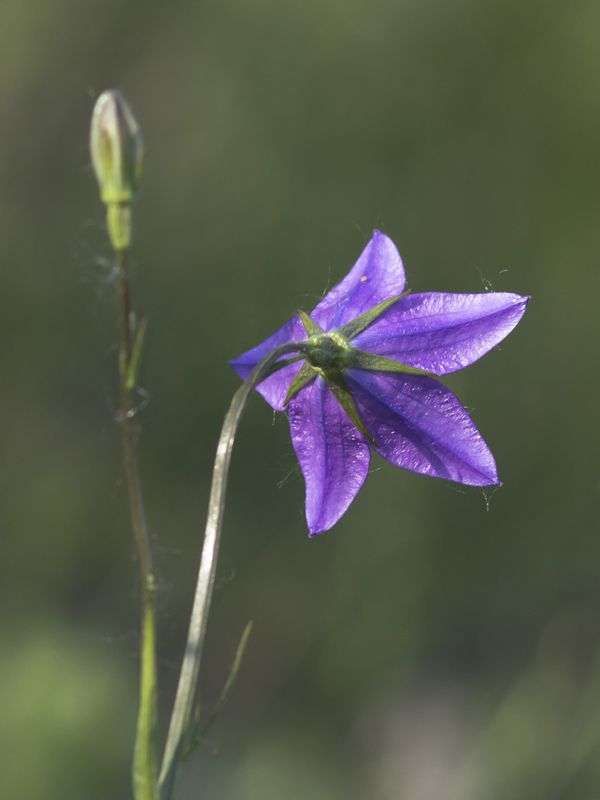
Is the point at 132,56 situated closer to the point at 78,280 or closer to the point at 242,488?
the point at 78,280

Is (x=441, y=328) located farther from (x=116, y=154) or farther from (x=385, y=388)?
(x=116, y=154)

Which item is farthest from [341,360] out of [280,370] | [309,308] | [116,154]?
[309,308]

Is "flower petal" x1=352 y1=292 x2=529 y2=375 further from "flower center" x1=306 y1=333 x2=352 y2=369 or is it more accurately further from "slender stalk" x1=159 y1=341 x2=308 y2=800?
"slender stalk" x1=159 y1=341 x2=308 y2=800

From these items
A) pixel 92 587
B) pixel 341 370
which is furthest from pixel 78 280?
pixel 341 370

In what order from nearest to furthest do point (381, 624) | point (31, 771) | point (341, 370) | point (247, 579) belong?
point (341, 370), point (31, 771), point (381, 624), point (247, 579)

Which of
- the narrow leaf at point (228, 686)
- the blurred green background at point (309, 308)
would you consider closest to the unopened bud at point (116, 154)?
the narrow leaf at point (228, 686)

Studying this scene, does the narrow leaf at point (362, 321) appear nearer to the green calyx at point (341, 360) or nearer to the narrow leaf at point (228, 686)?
the green calyx at point (341, 360)
